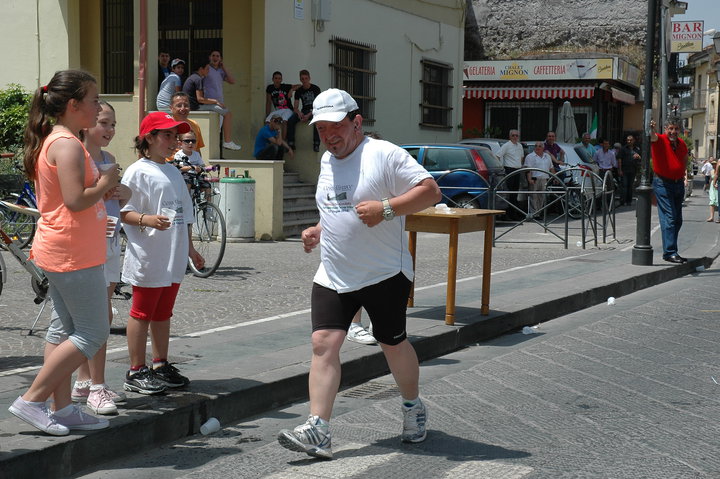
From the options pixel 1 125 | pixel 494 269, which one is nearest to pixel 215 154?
pixel 1 125

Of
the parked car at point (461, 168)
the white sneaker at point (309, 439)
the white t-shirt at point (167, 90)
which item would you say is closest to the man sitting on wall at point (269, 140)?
the white t-shirt at point (167, 90)

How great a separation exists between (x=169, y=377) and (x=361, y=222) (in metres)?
1.55

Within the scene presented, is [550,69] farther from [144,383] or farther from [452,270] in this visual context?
[144,383]

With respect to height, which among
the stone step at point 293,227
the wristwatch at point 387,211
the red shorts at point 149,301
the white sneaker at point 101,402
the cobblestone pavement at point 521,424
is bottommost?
the cobblestone pavement at point 521,424

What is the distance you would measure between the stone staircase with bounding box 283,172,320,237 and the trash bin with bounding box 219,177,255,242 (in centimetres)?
110

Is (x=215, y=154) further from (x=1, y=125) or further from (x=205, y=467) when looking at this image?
(x=205, y=467)

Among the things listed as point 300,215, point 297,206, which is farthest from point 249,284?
point 297,206

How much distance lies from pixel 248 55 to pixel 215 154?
3.20 m

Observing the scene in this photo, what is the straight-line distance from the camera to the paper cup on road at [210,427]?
545 centimetres

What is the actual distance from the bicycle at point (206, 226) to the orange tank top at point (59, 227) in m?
6.66

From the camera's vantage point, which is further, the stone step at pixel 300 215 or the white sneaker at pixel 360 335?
the stone step at pixel 300 215

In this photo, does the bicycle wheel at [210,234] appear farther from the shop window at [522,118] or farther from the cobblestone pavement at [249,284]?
the shop window at [522,118]

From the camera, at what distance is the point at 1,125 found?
18.0 metres

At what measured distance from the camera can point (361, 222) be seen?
199 inches
